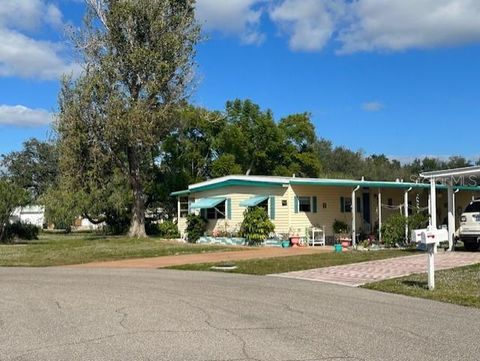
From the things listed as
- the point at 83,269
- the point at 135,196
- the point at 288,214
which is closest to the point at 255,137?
the point at 135,196

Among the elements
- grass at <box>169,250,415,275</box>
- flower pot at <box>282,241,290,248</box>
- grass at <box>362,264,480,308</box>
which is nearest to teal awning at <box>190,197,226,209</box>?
flower pot at <box>282,241,290,248</box>

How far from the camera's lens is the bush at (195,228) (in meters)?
31.1

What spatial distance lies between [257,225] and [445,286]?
15.4 m

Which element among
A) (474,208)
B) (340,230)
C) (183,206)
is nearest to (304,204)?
(340,230)

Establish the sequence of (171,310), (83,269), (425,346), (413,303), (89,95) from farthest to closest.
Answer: (89,95) < (83,269) < (413,303) < (171,310) < (425,346)

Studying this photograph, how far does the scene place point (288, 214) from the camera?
27297 millimetres

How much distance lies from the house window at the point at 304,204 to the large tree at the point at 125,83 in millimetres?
9860

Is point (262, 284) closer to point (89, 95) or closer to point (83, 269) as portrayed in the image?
point (83, 269)

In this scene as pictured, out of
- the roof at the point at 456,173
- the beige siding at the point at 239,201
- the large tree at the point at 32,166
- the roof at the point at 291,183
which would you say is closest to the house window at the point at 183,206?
the beige siding at the point at 239,201

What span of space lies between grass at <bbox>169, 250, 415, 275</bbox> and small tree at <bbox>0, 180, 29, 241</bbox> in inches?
678

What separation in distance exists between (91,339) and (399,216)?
19.8 m

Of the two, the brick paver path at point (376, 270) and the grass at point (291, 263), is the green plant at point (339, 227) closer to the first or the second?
the grass at point (291, 263)

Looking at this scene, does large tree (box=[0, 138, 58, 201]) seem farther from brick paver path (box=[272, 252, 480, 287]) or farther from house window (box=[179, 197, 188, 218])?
brick paver path (box=[272, 252, 480, 287])

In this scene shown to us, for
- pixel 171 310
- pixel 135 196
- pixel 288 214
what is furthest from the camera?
pixel 135 196
